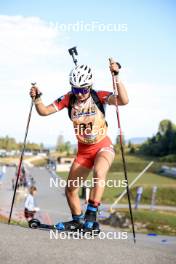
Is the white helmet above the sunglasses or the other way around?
above

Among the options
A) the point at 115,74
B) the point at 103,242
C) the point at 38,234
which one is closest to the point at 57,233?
the point at 38,234

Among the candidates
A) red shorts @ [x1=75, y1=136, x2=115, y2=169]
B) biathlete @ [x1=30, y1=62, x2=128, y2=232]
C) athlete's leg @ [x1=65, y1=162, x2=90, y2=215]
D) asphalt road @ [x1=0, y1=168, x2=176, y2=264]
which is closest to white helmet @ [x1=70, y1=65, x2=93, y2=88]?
biathlete @ [x1=30, y1=62, x2=128, y2=232]

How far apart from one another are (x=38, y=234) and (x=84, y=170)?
131 cm

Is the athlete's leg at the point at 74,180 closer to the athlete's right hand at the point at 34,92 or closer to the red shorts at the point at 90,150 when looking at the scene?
the red shorts at the point at 90,150

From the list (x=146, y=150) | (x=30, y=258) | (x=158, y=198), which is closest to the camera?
(x=30, y=258)

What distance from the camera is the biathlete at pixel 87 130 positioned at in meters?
Result: 7.14

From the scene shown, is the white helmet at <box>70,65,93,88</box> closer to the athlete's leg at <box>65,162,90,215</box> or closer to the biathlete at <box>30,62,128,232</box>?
the biathlete at <box>30,62,128,232</box>

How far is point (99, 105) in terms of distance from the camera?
7.50 m

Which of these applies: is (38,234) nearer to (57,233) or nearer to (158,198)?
(57,233)

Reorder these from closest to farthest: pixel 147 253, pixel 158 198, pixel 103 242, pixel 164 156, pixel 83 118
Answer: pixel 147 253
pixel 103 242
pixel 83 118
pixel 158 198
pixel 164 156

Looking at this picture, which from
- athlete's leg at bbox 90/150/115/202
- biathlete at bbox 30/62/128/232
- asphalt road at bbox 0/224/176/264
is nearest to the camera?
asphalt road at bbox 0/224/176/264

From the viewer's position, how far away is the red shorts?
7434 mm

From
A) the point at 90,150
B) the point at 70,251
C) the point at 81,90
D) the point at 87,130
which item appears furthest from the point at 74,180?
the point at 70,251

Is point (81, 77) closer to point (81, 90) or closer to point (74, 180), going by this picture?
point (81, 90)
